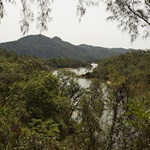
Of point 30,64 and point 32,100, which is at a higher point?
point 30,64

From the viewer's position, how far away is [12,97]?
13.3m

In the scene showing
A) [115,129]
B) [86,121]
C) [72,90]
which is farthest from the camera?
[72,90]

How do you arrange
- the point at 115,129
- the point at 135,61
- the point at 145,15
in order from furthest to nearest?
the point at 135,61
the point at 115,129
the point at 145,15

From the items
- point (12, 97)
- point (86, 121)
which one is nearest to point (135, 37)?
point (86, 121)

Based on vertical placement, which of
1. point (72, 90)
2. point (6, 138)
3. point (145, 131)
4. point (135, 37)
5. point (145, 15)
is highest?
point (145, 15)

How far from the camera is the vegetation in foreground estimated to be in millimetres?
4520

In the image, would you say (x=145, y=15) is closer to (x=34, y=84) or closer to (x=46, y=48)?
(x=34, y=84)

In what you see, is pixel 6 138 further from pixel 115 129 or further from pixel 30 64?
pixel 30 64

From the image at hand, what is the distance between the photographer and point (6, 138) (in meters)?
5.67

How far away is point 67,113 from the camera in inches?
650

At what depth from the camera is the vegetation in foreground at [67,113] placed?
452 cm

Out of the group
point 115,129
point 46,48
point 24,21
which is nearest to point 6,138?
point 115,129

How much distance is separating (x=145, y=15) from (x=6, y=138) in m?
4.13

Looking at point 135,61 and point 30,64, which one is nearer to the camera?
point 30,64
